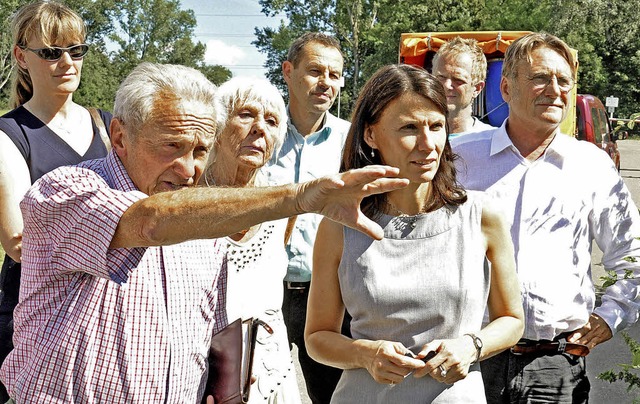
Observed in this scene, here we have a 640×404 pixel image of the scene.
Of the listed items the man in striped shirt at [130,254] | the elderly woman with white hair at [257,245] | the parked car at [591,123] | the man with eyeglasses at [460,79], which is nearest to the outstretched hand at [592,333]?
the elderly woman with white hair at [257,245]

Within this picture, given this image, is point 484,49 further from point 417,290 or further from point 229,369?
point 229,369

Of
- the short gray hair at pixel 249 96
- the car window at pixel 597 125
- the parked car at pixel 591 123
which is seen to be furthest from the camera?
the car window at pixel 597 125

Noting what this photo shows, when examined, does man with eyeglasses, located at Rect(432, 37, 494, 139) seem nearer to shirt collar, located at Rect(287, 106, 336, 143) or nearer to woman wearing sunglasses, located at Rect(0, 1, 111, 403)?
shirt collar, located at Rect(287, 106, 336, 143)

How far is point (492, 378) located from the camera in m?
3.15

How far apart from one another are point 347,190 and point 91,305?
717 mm

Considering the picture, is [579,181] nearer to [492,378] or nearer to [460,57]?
[492,378]

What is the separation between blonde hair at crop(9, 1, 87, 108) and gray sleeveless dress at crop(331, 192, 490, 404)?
67.3 inches

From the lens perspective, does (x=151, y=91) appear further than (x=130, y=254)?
Yes

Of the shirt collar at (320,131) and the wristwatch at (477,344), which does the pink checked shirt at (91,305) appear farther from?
the shirt collar at (320,131)

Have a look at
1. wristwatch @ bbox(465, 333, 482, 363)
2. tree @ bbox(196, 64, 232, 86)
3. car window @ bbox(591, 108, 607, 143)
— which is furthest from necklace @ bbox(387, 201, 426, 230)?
tree @ bbox(196, 64, 232, 86)

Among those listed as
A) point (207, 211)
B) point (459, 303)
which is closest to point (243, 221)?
point (207, 211)

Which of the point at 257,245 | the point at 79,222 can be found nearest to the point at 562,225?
the point at 257,245

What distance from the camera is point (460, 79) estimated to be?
16.1ft

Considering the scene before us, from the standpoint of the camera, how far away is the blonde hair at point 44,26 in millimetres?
3557
